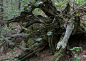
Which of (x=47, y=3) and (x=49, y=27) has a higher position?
(x=47, y=3)

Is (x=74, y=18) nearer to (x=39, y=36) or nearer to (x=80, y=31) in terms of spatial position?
(x=80, y=31)

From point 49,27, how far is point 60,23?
56 centimetres

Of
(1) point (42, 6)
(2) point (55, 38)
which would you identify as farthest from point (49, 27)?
(1) point (42, 6)

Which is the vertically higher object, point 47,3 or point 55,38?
point 47,3

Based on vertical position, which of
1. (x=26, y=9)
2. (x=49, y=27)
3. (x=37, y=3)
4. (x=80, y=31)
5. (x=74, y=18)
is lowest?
(x=80, y=31)

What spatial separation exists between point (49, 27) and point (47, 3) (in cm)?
108

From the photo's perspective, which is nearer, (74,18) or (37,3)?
(74,18)

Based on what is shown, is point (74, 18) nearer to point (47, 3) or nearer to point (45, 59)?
point (47, 3)

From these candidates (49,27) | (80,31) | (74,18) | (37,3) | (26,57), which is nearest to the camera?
(74,18)

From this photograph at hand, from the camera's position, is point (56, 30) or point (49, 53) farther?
point (49, 53)

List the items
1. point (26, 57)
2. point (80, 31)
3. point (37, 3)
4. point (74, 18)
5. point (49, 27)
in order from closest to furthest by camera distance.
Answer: point (74, 18) < point (37, 3) < point (80, 31) < point (49, 27) < point (26, 57)

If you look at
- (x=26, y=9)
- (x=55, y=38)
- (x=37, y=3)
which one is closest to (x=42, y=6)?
(x=37, y=3)

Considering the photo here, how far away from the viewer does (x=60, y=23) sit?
322 centimetres

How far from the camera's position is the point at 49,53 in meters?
3.76
